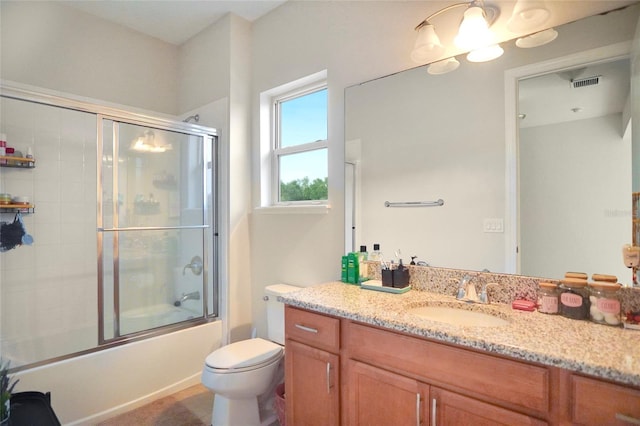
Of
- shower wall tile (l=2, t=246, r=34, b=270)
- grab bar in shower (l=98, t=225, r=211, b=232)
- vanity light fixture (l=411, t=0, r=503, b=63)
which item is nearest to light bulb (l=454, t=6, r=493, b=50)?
vanity light fixture (l=411, t=0, r=503, b=63)

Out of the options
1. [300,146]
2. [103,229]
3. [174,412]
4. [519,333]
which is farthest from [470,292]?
[103,229]

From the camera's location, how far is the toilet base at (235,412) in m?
1.79

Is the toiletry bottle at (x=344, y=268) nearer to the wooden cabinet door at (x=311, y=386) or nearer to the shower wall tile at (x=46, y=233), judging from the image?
the wooden cabinet door at (x=311, y=386)

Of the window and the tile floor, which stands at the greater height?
the window

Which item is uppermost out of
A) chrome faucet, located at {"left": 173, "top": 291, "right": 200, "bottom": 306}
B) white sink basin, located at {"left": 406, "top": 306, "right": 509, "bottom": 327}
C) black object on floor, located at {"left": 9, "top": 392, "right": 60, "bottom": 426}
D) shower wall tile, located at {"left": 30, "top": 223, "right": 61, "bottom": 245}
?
shower wall tile, located at {"left": 30, "top": 223, "right": 61, "bottom": 245}

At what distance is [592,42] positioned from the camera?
4.08ft

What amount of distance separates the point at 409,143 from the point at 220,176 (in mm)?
1571

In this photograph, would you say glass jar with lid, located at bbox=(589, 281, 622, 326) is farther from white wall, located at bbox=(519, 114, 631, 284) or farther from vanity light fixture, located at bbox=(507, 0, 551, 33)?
vanity light fixture, located at bbox=(507, 0, 551, 33)

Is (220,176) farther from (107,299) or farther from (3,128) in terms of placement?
(3,128)

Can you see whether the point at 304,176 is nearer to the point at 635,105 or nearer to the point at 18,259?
the point at 635,105

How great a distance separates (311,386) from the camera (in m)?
1.40

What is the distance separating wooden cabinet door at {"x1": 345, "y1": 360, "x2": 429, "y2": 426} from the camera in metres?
1.09

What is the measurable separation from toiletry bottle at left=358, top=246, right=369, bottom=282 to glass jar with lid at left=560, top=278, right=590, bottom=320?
88cm

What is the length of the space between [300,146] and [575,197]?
1.67 m
